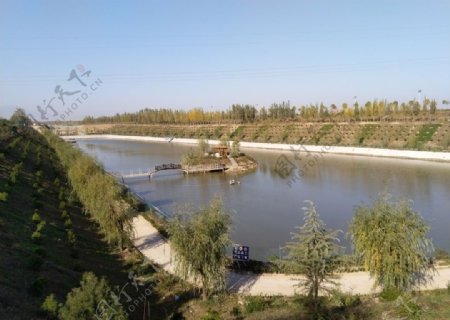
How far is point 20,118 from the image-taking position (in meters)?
65.6

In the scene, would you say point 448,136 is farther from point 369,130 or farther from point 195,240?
point 195,240

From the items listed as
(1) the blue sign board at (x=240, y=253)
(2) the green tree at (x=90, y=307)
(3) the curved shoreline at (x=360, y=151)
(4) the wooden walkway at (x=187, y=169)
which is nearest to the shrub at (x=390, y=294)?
(1) the blue sign board at (x=240, y=253)

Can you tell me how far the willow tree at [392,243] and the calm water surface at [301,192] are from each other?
4.83 m

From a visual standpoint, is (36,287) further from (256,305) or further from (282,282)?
(282,282)

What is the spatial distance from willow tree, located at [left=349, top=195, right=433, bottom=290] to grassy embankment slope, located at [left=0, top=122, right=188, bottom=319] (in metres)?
5.63

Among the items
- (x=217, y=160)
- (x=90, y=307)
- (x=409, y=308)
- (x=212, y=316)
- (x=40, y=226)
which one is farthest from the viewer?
(x=217, y=160)

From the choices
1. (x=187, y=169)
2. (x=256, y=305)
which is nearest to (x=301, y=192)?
(x=187, y=169)

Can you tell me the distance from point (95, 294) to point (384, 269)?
24.3ft

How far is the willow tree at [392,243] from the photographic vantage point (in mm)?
10703

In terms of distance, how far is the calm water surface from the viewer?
67.9ft

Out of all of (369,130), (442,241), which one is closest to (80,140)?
(369,130)

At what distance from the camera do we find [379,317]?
9445 millimetres

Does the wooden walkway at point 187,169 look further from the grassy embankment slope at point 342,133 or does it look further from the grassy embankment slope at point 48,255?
the grassy embankment slope at point 342,133

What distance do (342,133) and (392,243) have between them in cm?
5319
